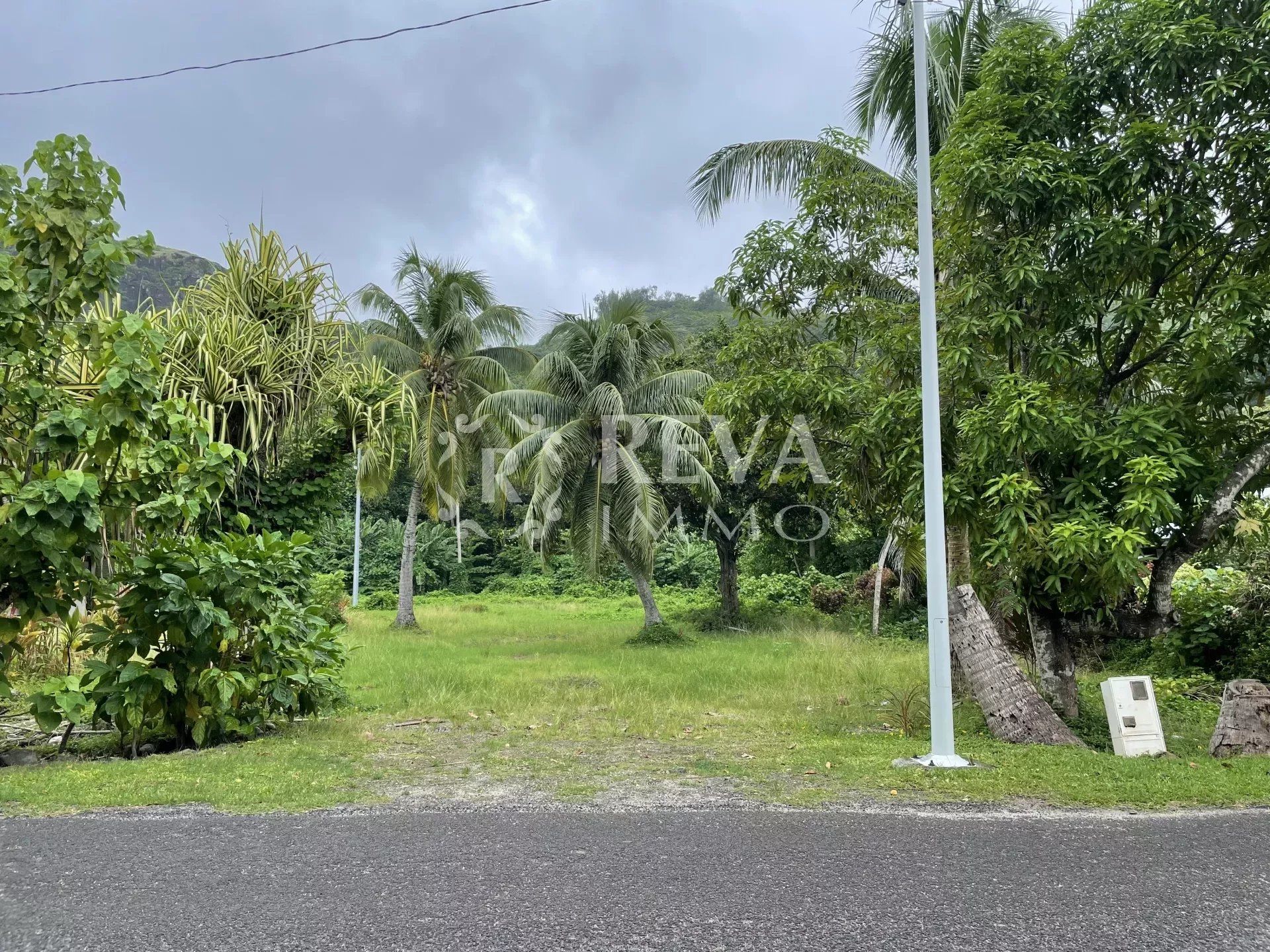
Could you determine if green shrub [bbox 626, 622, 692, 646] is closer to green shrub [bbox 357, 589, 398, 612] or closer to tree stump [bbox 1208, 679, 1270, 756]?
tree stump [bbox 1208, 679, 1270, 756]

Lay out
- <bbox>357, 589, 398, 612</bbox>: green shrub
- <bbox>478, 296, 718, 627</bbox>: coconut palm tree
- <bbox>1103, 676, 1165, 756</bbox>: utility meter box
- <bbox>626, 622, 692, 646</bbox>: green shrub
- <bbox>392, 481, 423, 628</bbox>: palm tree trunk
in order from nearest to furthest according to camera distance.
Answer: <bbox>1103, 676, 1165, 756</bbox>: utility meter box, <bbox>478, 296, 718, 627</bbox>: coconut palm tree, <bbox>626, 622, 692, 646</bbox>: green shrub, <bbox>392, 481, 423, 628</bbox>: palm tree trunk, <bbox>357, 589, 398, 612</bbox>: green shrub

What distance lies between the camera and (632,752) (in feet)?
23.3

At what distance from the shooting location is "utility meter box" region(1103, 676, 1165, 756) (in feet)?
22.6

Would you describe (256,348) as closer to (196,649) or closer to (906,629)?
(196,649)

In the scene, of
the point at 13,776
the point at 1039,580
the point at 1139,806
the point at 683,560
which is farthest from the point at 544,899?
the point at 683,560

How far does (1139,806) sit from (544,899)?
375 cm

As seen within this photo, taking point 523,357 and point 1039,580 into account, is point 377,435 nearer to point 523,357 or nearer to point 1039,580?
point 1039,580

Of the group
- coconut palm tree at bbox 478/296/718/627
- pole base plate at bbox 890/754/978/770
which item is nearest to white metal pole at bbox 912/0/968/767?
pole base plate at bbox 890/754/978/770

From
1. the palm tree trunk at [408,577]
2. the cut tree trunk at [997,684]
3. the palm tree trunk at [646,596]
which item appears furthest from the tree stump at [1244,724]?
the palm tree trunk at [408,577]

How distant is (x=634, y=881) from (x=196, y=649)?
174 inches

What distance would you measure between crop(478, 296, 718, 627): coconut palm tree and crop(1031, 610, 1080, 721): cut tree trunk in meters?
10.6

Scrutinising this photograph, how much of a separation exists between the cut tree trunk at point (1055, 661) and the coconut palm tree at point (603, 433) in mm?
10628

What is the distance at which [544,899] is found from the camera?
3.50 m

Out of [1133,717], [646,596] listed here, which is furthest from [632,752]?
[646,596]
